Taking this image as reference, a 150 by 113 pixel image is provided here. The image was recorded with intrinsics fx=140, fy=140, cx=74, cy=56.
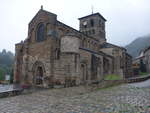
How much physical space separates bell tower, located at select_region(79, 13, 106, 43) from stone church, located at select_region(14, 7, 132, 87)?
8.45 m

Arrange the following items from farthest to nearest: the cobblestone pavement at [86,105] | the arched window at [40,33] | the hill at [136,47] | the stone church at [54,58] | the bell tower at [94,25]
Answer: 1. the hill at [136,47]
2. the bell tower at [94,25]
3. the arched window at [40,33]
4. the stone church at [54,58]
5. the cobblestone pavement at [86,105]

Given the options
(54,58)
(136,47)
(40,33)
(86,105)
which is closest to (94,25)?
(40,33)

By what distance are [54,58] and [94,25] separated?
64.9 feet

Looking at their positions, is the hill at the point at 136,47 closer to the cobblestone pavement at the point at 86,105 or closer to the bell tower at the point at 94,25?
the bell tower at the point at 94,25

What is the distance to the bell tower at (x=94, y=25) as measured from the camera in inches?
1421

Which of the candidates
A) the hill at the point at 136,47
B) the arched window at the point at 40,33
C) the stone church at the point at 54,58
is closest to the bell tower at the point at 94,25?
the stone church at the point at 54,58

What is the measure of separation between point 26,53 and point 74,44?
9048 millimetres

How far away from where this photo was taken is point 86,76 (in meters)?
22.6

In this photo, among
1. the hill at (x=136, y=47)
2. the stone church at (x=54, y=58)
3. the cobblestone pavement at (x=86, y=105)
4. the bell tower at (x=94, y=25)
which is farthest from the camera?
the hill at (x=136, y=47)

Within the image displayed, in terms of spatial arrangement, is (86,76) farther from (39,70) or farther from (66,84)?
(39,70)

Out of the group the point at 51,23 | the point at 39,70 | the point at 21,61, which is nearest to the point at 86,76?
the point at 39,70

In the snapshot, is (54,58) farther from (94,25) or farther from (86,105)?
(94,25)

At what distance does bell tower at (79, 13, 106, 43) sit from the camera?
118ft

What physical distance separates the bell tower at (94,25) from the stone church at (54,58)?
8.45m
